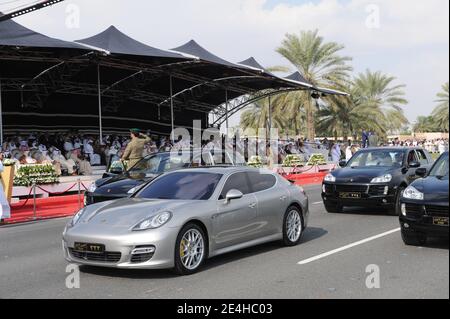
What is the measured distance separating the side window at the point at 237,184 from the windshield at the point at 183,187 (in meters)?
0.15

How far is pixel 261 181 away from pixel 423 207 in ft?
7.74

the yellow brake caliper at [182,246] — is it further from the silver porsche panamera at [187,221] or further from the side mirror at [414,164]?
the side mirror at [414,164]

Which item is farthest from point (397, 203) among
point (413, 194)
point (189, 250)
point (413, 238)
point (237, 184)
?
point (189, 250)

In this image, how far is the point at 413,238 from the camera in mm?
8383

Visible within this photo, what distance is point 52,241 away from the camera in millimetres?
10086

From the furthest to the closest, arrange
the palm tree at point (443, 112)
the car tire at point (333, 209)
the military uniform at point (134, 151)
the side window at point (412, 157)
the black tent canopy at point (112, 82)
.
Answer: the black tent canopy at point (112, 82) → the military uniform at point (134, 151) → the side window at point (412, 157) → the car tire at point (333, 209) → the palm tree at point (443, 112)

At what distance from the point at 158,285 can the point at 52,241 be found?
170 inches

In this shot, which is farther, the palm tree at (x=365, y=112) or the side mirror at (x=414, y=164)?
the palm tree at (x=365, y=112)

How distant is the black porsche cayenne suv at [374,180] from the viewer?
39.2ft

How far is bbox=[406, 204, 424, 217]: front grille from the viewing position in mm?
7762

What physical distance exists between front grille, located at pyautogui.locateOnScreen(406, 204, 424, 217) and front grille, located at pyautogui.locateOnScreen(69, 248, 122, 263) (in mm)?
4079

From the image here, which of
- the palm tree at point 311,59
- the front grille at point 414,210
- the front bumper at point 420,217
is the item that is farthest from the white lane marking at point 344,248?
the palm tree at point 311,59

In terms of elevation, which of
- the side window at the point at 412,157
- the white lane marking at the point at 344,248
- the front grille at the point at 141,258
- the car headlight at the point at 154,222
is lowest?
the white lane marking at the point at 344,248
